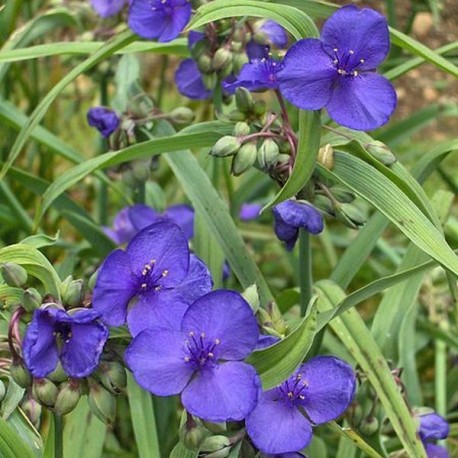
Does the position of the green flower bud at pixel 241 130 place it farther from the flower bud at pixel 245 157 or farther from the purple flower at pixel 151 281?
the purple flower at pixel 151 281

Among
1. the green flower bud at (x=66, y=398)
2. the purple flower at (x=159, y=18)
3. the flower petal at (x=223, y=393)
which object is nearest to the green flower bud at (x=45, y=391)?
the green flower bud at (x=66, y=398)

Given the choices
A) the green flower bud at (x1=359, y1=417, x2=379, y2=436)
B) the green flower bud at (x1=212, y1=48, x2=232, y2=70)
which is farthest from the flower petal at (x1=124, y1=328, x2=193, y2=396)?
the green flower bud at (x1=212, y1=48, x2=232, y2=70)

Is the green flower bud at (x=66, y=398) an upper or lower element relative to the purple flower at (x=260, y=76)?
lower

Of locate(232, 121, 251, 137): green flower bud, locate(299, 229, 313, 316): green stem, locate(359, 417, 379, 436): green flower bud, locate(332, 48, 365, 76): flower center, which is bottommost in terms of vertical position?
locate(359, 417, 379, 436): green flower bud

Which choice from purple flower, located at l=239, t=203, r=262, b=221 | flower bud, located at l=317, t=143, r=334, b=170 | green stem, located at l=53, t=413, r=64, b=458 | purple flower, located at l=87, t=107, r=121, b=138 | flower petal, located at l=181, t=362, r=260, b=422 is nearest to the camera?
flower petal, located at l=181, t=362, r=260, b=422

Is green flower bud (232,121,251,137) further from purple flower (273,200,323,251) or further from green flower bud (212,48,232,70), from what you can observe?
green flower bud (212,48,232,70)
